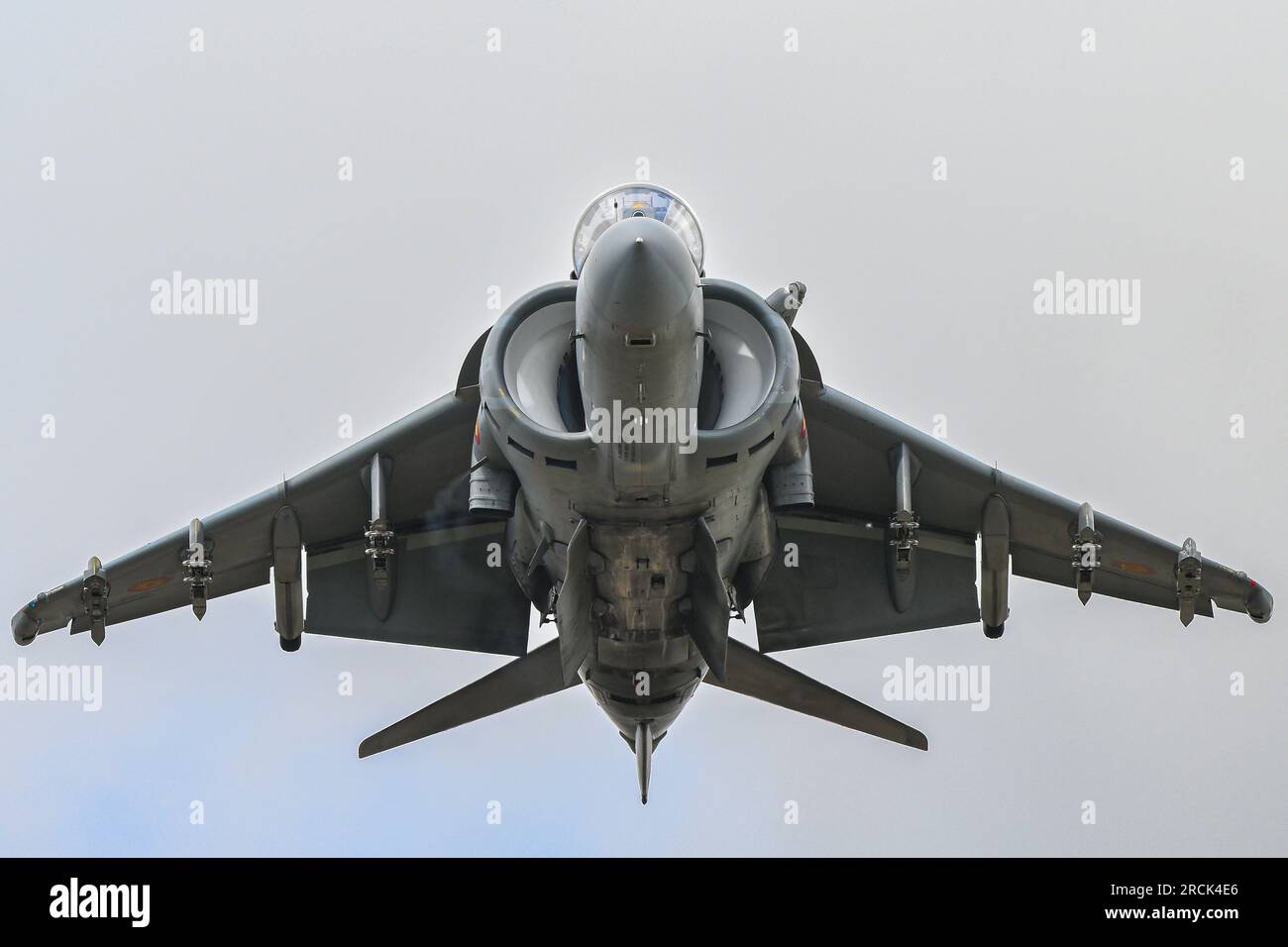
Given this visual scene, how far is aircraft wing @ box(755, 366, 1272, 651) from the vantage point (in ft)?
46.1

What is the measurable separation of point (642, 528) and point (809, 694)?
419cm

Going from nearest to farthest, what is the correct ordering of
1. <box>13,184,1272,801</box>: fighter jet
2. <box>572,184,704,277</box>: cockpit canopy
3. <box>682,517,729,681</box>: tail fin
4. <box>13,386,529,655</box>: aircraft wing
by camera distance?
<box>13,184,1272,801</box>: fighter jet
<box>572,184,704,277</box>: cockpit canopy
<box>682,517,729,681</box>: tail fin
<box>13,386,529,655</box>: aircraft wing

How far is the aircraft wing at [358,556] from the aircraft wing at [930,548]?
269 centimetres

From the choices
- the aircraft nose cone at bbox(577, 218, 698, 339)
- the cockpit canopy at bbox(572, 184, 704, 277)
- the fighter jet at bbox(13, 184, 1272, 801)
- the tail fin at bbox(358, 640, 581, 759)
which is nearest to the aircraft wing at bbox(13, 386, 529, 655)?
the fighter jet at bbox(13, 184, 1272, 801)

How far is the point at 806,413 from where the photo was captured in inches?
541

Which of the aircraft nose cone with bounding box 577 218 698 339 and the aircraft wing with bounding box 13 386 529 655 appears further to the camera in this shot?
the aircraft wing with bounding box 13 386 529 655

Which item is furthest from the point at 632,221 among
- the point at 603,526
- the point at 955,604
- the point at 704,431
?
the point at 955,604

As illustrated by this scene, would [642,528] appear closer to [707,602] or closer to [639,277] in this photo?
[707,602]

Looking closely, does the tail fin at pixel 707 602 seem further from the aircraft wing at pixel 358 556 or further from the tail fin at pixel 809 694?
the aircraft wing at pixel 358 556

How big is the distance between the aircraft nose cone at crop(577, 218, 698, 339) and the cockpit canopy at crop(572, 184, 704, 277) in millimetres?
1039

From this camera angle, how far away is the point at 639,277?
10.1m

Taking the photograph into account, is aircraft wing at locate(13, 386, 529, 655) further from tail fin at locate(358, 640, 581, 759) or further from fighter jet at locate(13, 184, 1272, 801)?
tail fin at locate(358, 640, 581, 759)

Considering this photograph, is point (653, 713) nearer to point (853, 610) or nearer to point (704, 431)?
point (853, 610)

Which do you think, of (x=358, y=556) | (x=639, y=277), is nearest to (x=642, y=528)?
(x=639, y=277)
